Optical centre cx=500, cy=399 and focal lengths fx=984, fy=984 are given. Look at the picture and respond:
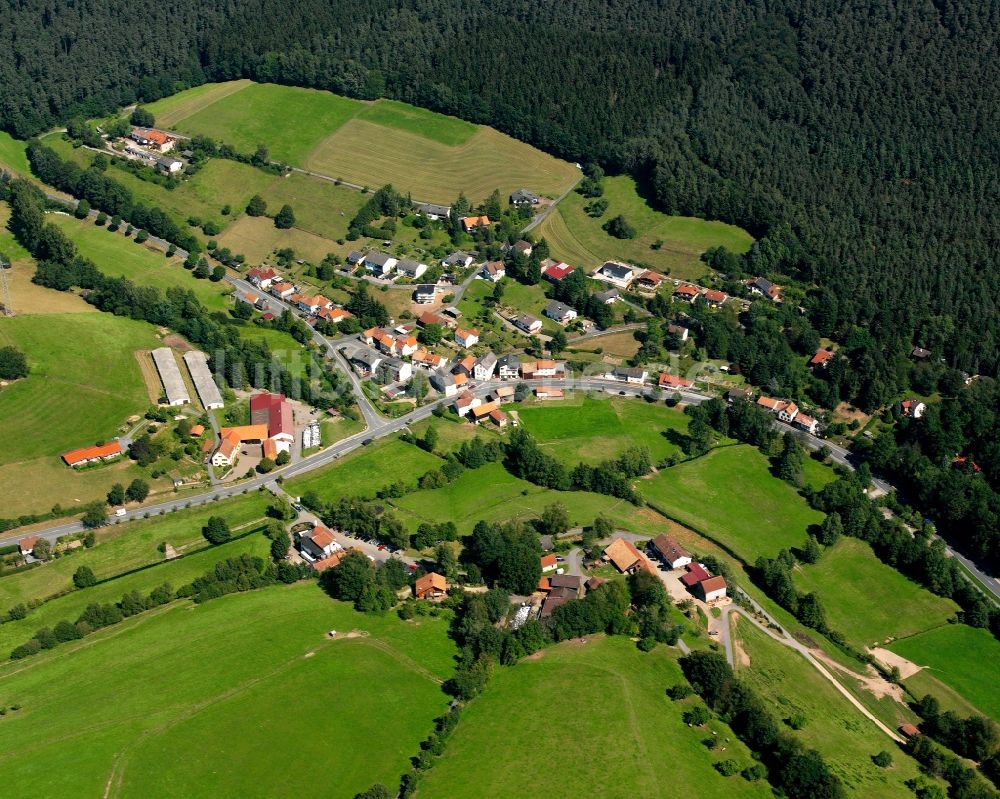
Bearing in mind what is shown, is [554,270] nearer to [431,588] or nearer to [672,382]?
[672,382]

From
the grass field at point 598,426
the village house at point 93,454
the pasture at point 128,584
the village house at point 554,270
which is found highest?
the village house at point 554,270

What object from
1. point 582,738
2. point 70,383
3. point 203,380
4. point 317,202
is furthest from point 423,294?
point 582,738

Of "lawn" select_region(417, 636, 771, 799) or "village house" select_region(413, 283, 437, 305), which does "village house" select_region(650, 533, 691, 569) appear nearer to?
"lawn" select_region(417, 636, 771, 799)

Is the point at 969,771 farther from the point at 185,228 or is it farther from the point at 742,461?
the point at 185,228

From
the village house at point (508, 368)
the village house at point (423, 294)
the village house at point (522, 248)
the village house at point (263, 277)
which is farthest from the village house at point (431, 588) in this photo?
the village house at point (522, 248)

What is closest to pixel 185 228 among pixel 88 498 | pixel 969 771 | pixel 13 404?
pixel 13 404

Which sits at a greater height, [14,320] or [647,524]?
[14,320]

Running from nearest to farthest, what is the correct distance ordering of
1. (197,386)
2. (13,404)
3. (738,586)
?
(738,586) → (13,404) → (197,386)

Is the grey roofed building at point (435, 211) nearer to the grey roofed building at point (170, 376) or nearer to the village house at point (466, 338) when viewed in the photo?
the village house at point (466, 338)
